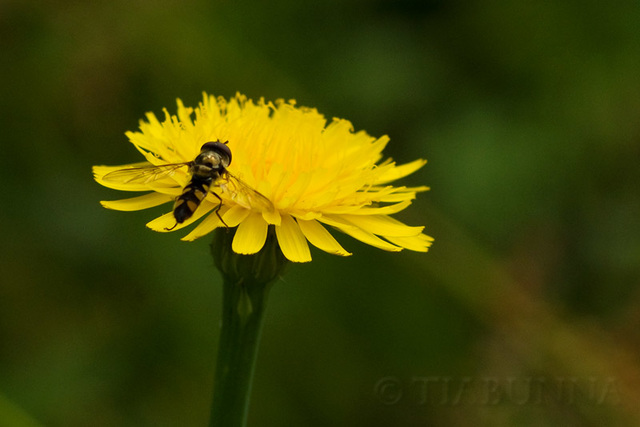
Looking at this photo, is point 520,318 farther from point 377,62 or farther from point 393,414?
point 377,62

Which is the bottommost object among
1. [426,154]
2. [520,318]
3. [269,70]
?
[520,318]

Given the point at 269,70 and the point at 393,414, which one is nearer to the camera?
the point at 393,414

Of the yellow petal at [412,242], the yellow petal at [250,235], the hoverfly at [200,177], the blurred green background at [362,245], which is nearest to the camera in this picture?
the yellow petal at [250,235]

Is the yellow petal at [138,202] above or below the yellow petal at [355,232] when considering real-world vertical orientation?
above

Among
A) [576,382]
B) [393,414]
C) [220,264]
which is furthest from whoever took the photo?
[393,414]

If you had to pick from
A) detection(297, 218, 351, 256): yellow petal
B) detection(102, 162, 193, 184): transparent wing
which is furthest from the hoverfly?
detection(297, 218, 351, 256): yellow petal

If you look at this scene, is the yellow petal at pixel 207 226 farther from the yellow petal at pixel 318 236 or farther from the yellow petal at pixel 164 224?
the yellow petal at pixel 318 236

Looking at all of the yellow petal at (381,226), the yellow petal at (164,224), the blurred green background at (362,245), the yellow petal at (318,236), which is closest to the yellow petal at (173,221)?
the yellow petal at (164,224)

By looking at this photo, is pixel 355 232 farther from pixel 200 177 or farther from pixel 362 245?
pixel 362 245

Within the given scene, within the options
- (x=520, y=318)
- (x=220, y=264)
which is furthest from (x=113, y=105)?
(x=520, y=318)
